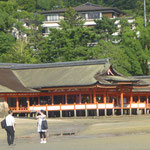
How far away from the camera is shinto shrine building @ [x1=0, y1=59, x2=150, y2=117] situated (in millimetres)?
55000

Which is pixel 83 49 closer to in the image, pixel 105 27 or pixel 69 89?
pixel 105 27

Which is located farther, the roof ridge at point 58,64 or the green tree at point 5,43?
the green tree at point 5,43

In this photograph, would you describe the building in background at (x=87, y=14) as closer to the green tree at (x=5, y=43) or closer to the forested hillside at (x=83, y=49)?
the green tree at (x=5, y=43)

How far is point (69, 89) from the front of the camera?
5697cm

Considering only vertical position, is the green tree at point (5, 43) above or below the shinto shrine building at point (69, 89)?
above

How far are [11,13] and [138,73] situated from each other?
122 feet

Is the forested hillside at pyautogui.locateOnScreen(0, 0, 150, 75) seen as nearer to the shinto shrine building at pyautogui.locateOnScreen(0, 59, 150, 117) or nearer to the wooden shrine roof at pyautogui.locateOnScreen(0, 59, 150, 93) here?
the wooden shrine roof at pyautogui.locateOnScreen(0, 59, 150, 93)

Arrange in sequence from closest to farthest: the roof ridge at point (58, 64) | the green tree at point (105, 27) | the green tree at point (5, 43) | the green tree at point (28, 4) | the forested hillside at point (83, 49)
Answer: the roof ridge at point (58, 64) → the forested hillside at point (83, 49) → the green tree at point (5, 43) → the green tree at point (105, 27) → the green tree at point (28, 4)

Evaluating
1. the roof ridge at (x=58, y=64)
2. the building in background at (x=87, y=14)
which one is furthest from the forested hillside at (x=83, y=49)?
the building in background at (x=87, y=14)

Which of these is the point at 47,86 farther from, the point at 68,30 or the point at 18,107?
the point at 68,30

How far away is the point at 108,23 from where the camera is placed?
336 ft

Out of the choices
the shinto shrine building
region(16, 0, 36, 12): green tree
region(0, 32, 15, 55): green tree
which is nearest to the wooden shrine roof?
the shinto shrine building

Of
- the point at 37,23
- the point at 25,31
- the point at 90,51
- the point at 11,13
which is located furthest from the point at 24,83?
the point at 37,23

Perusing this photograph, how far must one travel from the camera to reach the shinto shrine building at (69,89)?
55000 millimetres
